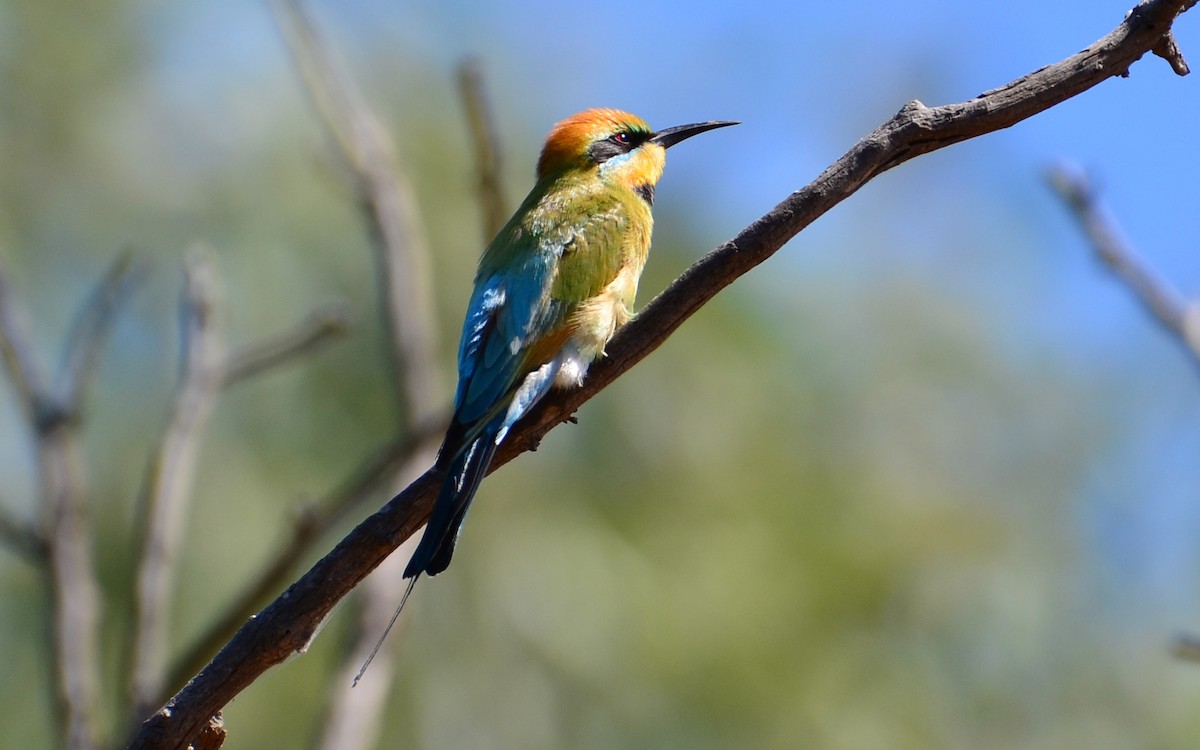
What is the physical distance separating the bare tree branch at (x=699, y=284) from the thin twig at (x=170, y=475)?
1274mm

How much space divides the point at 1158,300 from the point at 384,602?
2097mm

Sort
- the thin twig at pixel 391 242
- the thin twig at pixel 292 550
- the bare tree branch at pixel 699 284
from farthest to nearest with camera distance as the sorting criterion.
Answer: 1. the thin twig at pixel 391 242
2. the thin twig at pixel 292 550
3. the bare tree branch at pixel 699 284

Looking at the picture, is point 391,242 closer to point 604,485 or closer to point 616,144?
point 616,144

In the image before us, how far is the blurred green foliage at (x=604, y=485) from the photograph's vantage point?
598 cm

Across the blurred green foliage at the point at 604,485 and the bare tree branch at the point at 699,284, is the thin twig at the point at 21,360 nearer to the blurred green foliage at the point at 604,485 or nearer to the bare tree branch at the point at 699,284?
the bare tree branch at the point at 699,284

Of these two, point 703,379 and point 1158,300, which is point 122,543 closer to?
point 703,379

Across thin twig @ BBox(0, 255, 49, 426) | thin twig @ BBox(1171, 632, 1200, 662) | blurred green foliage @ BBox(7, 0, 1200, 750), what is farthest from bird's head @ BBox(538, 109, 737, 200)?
blurred green foliage @ BBox(7, 0, 1200, 750)

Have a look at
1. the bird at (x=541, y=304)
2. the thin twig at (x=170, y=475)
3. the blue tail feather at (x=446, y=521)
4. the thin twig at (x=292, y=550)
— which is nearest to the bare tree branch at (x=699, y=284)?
the blue tail feather at (x=446, y=521)

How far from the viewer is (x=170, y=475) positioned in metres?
3.26

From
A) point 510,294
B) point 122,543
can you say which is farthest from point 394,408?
point 510,294

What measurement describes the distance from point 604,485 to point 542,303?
386 centimetres

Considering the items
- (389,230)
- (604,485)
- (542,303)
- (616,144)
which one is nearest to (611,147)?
(616,144)

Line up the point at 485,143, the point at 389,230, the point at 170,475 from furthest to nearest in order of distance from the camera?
1. the point at 389,230
2. the point at 485,143
3. the point at 170,475

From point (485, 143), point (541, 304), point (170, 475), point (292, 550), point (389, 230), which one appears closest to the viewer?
point (541, 304)
